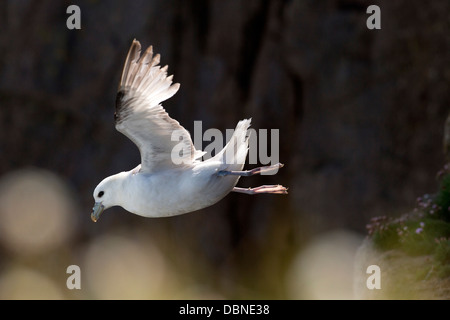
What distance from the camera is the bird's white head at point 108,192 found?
294cm

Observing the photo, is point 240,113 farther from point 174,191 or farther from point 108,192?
point 174,191

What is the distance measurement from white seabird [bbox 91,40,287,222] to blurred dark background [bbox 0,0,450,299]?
10.1ft

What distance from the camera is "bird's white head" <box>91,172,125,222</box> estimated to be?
9.65ft

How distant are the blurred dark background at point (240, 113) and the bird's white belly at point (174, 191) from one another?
321 centimetres

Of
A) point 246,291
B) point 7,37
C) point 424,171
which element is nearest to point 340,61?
point 424,171

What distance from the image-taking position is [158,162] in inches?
115

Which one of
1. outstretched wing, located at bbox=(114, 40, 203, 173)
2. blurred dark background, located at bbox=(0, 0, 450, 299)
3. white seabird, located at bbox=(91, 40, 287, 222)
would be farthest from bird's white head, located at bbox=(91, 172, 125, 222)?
blurred dark background, located at bbox=(0, 0, 450, 299)

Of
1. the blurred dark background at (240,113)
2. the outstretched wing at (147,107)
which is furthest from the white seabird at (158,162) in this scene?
the blurred dark background at (240,113)

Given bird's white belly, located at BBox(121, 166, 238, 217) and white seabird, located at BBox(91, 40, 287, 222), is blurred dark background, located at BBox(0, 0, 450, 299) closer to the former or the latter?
white seabird, located at BBox(91, 40, 287, 222)

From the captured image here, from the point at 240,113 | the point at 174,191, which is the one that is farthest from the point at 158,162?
the point at 240,113

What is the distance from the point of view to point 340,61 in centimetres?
596

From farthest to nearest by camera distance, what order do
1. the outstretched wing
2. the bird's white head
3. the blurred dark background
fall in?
the blurred dark background → the bird's white head → the outstretched wing

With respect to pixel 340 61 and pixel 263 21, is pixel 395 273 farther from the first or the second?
pixel 263 21

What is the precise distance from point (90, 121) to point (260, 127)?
1677mm
